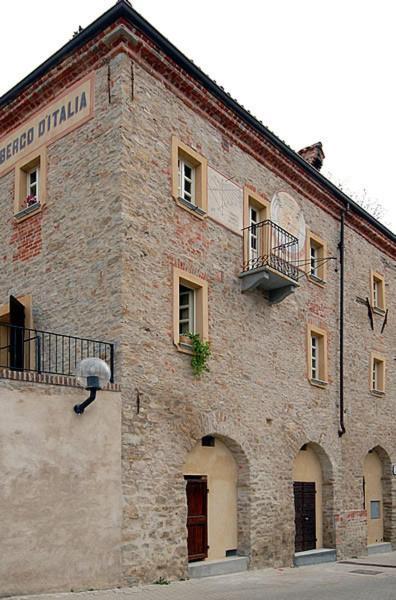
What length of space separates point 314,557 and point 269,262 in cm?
717

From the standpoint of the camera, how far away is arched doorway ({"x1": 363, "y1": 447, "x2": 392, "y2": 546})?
2103 cm

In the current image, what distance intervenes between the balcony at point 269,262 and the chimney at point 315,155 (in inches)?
199

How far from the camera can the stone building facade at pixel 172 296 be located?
40.5 feet

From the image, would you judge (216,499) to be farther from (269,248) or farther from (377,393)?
(377,393)

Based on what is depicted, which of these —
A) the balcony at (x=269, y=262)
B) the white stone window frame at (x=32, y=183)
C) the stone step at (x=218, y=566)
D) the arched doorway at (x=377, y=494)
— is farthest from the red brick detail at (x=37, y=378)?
the arched doorway at (x=377, y=494)

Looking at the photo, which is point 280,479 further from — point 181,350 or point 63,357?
point 63,357

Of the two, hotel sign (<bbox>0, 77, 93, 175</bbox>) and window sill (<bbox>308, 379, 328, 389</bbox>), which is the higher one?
hotel sign (<bbox>0, 77, 93, 175</bbox>)

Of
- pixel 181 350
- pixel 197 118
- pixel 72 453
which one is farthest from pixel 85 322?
pixel 197 118

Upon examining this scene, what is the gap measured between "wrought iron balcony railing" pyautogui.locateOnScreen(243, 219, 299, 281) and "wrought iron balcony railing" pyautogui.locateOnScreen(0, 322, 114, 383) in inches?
173

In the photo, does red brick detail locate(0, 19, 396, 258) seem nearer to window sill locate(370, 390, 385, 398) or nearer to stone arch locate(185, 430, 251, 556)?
window sill locate(370, 390, 385, 398)

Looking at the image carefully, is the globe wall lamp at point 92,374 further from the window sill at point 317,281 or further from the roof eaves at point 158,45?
the window sill at point 317,281

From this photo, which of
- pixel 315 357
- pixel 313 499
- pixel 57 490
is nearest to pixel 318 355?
pixel 315 357

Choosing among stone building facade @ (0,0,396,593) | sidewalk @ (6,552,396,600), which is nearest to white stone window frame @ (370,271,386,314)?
stone building facade @ (0,0,396,593)

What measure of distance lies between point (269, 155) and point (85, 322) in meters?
6.94
